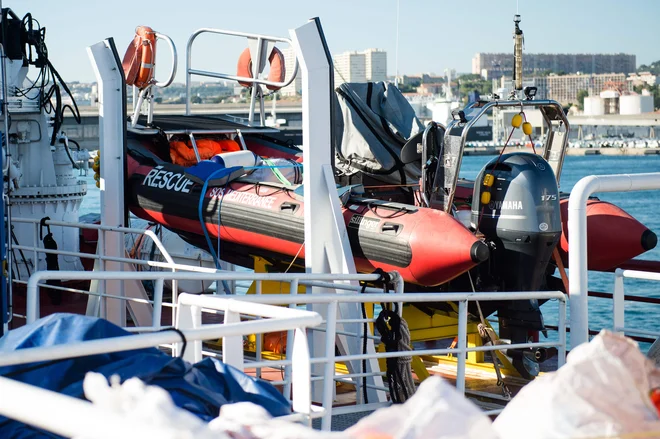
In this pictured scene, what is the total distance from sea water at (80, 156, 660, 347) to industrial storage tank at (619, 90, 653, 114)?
1064 inches

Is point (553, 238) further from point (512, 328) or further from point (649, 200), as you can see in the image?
point (649, 200)

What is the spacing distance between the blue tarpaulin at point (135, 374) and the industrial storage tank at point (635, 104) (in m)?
122

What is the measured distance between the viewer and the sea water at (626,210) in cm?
1845

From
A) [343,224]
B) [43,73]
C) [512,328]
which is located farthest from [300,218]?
[43,73]

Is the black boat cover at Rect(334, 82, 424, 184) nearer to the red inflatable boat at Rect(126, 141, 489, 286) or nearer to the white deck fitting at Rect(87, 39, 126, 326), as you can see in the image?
the red inflatable boat at Rect(126, 141, 489, 286)

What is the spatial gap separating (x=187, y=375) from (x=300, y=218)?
4.20 metres

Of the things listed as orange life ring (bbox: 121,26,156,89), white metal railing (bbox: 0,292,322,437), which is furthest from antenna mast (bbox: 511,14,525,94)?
white metal railing (bbox: 0,292,322,437)

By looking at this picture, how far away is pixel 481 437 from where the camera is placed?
64.0 inches

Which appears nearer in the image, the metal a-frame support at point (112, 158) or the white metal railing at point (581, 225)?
the white metal railing at point (581, 225)

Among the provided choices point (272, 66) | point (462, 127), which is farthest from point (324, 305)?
point (272, 66)

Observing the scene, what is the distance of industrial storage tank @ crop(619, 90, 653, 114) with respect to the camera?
11856cm

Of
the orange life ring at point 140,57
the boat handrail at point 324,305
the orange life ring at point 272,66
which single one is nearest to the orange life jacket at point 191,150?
the orange life ring at point 140,57

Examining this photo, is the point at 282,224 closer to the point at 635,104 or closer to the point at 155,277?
the point at 155,277

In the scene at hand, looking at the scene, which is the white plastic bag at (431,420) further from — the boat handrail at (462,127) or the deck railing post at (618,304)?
the boat handrail at (462,127)
